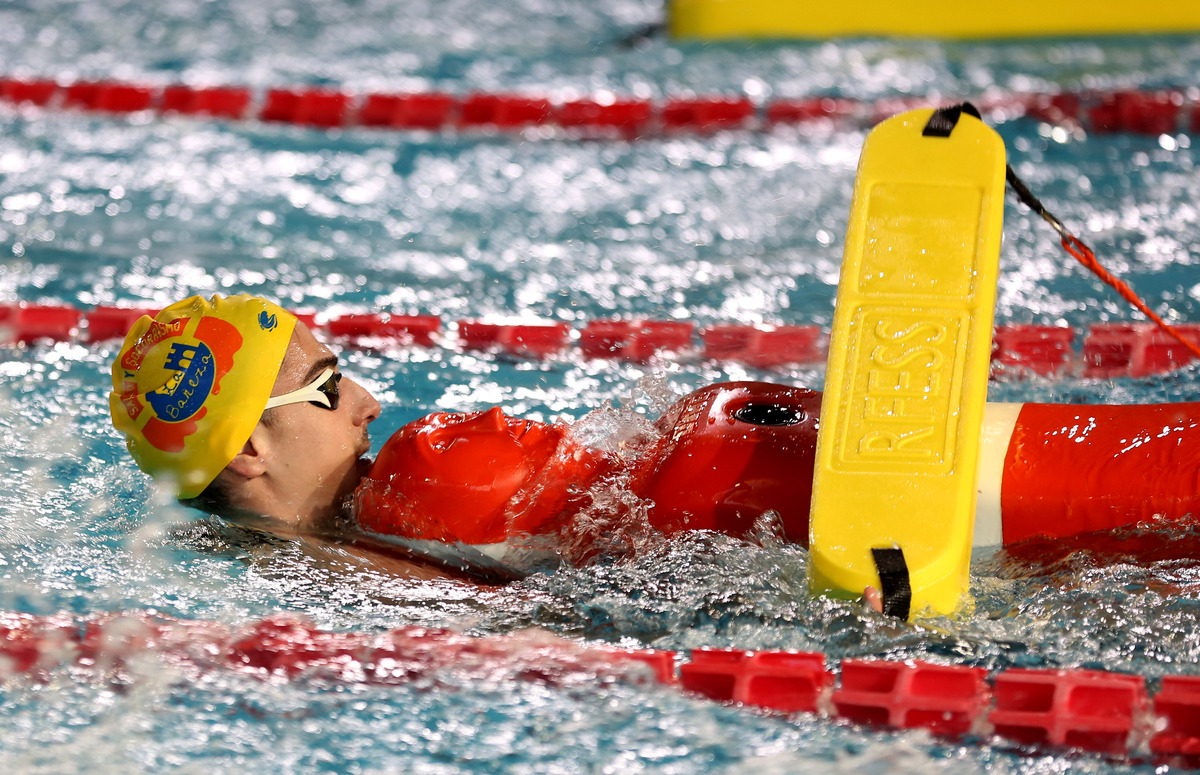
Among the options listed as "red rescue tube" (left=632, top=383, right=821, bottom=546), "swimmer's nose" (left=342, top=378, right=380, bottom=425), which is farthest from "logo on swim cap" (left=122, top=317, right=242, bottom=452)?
"red rescue tube" (left=632, top=383, right=821, bottom=546)

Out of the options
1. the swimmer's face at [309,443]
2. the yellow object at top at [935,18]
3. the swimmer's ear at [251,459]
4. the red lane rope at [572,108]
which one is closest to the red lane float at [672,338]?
the swimmer's face at [309,443]

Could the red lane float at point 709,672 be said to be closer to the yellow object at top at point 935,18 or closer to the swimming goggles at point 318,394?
the swimming goggles at point 318,394

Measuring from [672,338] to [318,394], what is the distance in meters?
1.42

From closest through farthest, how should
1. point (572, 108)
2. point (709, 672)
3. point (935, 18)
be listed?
1. point (709, 672)
2. point (572, 108)
3. point (935, 18)

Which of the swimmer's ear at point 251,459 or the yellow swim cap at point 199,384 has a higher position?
the yellow swim cap at point 199,384

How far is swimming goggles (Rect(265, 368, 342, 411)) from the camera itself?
2.32 metres

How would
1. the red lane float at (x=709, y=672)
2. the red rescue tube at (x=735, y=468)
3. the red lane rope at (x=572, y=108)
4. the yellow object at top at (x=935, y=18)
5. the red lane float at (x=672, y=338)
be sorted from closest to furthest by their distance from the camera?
the red lane float at (x=709, y=672) < the red rescue tube at (x=735, y=468) < the red lane float at (x=672, y=338) < the red lane rope at (x=572, y=108) < the yellow object at top at (x=935, y=18)

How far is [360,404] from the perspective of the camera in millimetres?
2414

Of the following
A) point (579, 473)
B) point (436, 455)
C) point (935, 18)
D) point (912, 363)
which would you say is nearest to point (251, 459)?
point (436, 455)

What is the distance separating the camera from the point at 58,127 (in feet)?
18.2

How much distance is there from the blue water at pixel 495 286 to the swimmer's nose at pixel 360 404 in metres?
0.28

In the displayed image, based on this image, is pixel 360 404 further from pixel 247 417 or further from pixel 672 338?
pixel 672 338

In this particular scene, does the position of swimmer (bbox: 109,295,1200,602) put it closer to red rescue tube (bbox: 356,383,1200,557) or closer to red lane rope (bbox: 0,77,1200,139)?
red rescue tube (bbox: 356,383,1200,557)

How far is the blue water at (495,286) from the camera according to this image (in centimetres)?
205
